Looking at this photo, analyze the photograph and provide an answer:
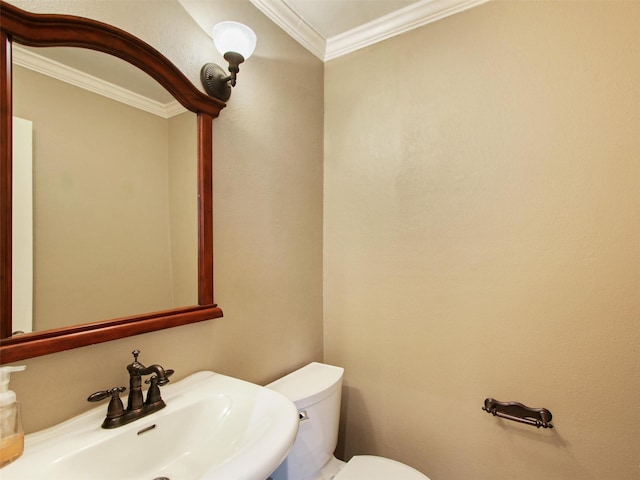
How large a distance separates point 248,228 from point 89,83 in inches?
26.9

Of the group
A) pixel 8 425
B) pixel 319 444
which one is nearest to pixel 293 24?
pixel 8 425

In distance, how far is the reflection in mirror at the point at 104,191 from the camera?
799 mm

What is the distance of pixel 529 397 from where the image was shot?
1260 millimetres

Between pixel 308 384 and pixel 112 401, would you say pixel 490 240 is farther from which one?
pixel 112 401

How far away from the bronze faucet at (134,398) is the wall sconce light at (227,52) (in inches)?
36.4

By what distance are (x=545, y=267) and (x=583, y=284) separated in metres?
0.13

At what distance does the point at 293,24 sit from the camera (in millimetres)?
1526

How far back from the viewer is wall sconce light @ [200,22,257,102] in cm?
110

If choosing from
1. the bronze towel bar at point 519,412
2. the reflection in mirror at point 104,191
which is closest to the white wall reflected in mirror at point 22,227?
the reflection in mirror at point 104,191

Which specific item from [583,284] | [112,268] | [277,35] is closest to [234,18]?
[277,35]

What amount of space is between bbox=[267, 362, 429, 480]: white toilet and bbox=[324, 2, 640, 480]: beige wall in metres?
0.27

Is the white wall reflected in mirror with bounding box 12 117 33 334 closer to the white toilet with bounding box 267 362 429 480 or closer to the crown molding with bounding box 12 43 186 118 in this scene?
the crown molding with bounding box 12 43 186 118

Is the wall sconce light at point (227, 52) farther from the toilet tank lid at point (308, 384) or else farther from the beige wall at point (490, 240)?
the toilet tank lid at point (308, 384)

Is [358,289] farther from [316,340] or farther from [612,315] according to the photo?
[612,315]
